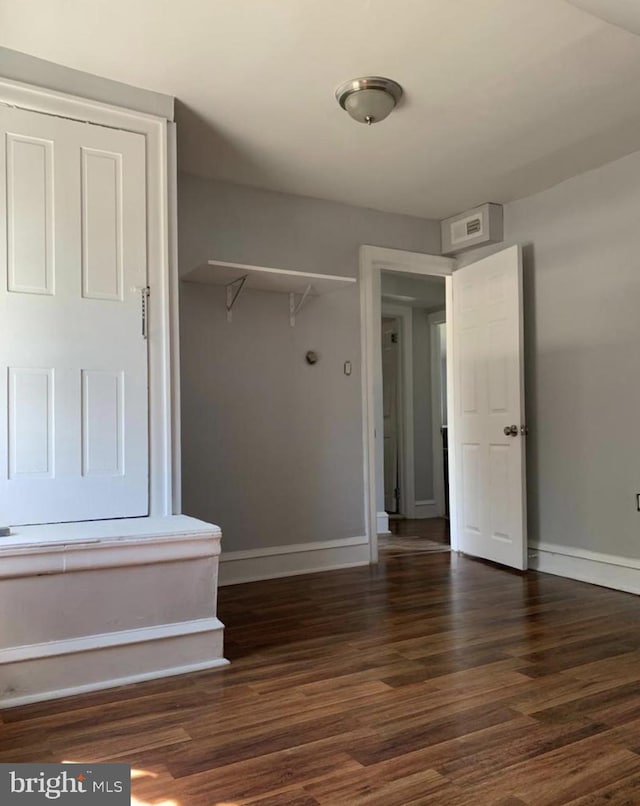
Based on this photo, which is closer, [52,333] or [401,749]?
[401,749]

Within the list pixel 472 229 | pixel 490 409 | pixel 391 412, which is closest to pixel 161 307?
pixel 490 409

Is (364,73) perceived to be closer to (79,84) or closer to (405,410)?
(79,84)

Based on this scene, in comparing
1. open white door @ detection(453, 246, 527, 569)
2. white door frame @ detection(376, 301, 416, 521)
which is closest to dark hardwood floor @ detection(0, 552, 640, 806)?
open white door @ detection(453, 246, 527, 569)

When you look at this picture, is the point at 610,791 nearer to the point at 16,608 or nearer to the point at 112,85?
the point at 16,608

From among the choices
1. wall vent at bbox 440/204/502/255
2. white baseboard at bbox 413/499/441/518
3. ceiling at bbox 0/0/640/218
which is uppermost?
ceiling at bbox 0/0/640/218

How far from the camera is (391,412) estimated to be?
6.91 meters

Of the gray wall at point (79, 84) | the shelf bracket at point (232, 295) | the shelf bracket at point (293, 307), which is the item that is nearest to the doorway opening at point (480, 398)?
the shelf bracket at point (293, 307)

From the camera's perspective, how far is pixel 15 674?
7.05ft

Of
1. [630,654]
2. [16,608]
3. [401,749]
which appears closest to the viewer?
[401,749]

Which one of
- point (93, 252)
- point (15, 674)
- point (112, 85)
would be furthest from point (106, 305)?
point (15, 674)

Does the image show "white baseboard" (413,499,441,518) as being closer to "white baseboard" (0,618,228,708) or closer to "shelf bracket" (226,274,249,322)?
"shelf bracket" (226,274,249,322)

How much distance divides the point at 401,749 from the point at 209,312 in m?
2.71

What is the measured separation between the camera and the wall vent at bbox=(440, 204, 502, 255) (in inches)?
174

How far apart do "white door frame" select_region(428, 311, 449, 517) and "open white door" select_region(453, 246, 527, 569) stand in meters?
2.09
